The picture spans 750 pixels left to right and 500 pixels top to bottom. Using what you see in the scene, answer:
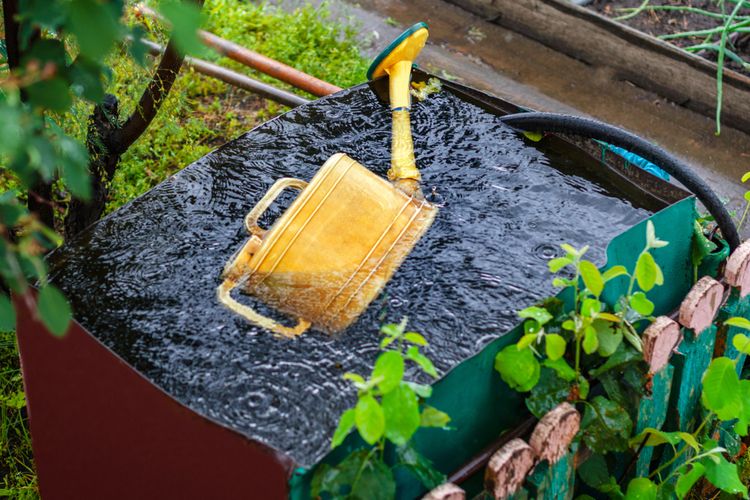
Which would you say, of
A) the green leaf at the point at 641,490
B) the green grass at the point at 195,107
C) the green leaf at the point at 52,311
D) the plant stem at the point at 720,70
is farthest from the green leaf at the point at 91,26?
the plant stem at the point at 720,70

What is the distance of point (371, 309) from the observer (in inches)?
73.0

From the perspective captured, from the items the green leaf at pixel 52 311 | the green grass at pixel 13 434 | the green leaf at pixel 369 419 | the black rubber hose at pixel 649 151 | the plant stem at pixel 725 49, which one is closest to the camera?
the green leaf at pixel 52 311

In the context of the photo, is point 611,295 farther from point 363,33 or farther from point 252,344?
point 363,33

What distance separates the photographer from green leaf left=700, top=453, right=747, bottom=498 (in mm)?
1823

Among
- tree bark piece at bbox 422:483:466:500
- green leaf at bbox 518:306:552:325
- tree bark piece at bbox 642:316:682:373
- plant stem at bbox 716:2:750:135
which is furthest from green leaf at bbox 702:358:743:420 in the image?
plant stem at bbox 716:2:750:135

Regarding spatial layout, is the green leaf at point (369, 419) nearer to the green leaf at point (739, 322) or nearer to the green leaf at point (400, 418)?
the green leaf at point (400, 418)

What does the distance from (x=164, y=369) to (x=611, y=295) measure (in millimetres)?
950

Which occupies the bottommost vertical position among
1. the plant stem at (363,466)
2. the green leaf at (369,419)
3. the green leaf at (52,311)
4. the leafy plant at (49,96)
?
the plant stem at (363,466)

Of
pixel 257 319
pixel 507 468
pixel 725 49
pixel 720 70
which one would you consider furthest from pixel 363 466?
pixel 725 49

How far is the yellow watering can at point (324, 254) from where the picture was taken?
6.00ft

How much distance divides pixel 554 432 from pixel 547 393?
4.9 inches

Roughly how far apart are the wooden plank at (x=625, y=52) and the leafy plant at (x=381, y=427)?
3.12m

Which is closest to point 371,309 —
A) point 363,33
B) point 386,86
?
point 386,86

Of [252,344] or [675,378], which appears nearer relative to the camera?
[252,344]
